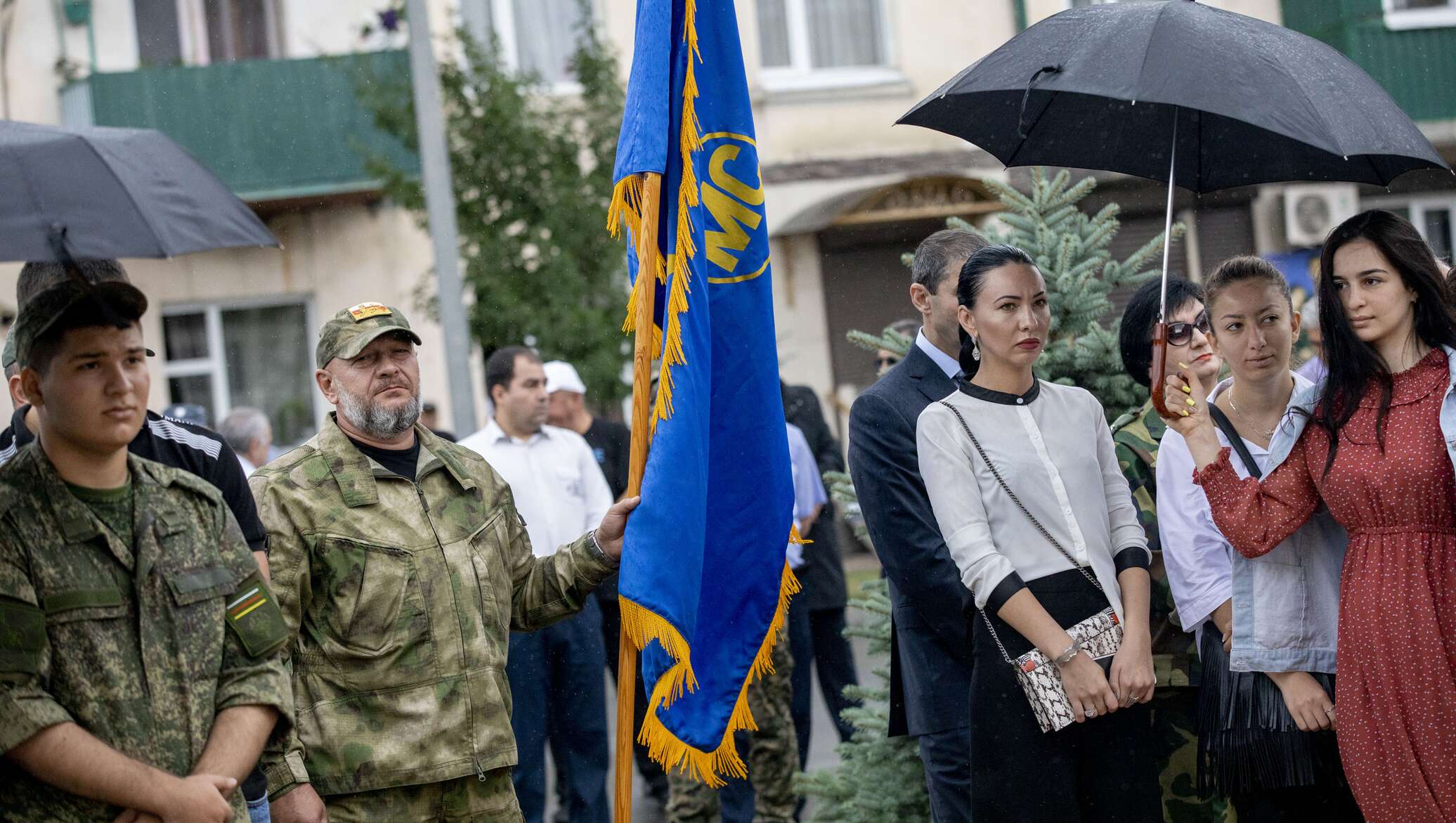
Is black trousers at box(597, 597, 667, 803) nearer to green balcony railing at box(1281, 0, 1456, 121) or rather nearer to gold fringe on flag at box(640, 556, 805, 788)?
gold fringe on flag at box(640, 556, 805, 788)

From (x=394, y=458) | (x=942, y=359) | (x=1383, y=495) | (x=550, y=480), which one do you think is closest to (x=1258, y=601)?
(x=1383, y=495)

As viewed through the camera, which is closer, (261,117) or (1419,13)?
(261,117)

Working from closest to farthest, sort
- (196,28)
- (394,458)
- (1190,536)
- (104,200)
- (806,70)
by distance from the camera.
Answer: (104,200)
(394,458)
(1190,536)
(196,28)
(806,70)

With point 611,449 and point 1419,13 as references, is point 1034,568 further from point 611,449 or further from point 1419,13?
point 1419,13

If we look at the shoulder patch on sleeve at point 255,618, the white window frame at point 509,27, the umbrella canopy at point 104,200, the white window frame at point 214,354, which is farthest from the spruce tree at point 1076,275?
the white window frame at point 214,354

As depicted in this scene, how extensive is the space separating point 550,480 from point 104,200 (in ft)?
14.9

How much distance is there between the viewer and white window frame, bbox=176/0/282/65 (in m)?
17.3

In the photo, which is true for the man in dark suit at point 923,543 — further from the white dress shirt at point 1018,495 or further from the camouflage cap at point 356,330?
the camouflage cap at point 356,330

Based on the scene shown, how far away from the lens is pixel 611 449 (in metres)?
9.02

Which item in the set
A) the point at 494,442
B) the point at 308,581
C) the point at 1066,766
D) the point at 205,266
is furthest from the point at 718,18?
the point at 205,266

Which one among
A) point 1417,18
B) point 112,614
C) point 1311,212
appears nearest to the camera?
point 112,614

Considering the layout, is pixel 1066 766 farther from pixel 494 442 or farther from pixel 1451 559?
pixel 494 442

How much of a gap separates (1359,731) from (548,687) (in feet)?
14.4

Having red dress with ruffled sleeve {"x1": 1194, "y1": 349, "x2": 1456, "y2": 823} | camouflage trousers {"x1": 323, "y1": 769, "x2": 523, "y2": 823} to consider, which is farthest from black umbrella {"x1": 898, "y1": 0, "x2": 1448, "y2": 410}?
camouflage trousers {"x1": 323, "y1": 769, "x2": 523, "y2": 823}
